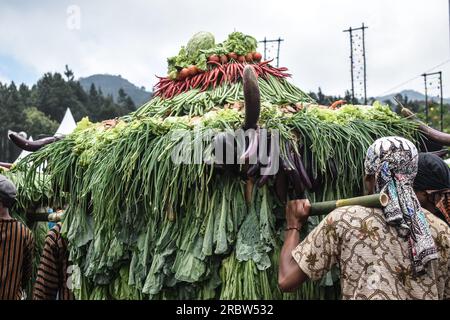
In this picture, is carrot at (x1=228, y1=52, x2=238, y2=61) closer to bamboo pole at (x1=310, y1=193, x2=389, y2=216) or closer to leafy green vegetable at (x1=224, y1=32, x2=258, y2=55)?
leafy green vegetable at (x1=224, y1=32, x2=258, y2=55)

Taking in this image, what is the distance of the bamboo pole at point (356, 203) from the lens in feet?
7.82

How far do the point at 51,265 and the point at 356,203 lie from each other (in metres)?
2.60

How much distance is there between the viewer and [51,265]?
4352mm

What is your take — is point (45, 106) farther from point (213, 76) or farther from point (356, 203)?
point (356, 203)

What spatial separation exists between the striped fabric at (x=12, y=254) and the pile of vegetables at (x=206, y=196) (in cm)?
77

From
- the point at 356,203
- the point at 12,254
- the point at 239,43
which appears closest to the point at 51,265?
the point at 12,254

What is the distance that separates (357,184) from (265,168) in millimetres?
549

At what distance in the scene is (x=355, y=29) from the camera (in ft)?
42.6

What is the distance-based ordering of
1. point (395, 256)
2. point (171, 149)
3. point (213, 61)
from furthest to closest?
point (213, 61) < point (171, 149) < point (395, 256)

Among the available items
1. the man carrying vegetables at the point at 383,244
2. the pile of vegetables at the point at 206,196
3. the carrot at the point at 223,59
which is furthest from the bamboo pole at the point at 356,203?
the carrot at the point at 223,59

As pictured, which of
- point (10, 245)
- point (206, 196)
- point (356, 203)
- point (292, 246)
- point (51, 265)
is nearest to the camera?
point (356, 203)

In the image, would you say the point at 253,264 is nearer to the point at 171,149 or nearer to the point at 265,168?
the point at 265,168

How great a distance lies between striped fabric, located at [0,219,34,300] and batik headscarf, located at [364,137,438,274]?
2464 mm
